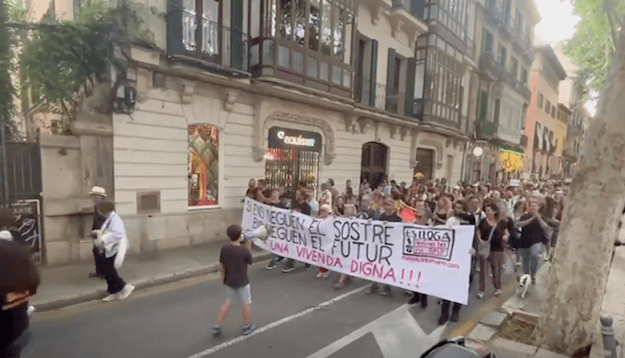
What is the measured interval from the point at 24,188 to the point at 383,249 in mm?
6775

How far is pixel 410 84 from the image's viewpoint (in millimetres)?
17438

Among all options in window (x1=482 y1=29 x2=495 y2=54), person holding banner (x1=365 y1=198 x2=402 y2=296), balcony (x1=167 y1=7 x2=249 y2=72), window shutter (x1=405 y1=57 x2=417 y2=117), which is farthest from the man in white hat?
window (x1=482 y1=29 x2=495 y2=54)

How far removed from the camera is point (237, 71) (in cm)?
902

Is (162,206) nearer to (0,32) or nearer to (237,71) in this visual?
(237,71)

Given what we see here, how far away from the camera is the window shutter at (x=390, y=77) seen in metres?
16.0

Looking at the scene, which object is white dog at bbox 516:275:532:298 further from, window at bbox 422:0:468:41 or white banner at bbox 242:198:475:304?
window at bbox 422:0:468:41

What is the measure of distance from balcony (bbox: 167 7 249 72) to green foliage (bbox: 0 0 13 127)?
2.95 m

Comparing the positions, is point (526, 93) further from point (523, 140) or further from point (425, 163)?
point (425, 163)

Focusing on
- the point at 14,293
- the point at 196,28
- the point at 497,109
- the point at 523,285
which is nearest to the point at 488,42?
the point at 497,109

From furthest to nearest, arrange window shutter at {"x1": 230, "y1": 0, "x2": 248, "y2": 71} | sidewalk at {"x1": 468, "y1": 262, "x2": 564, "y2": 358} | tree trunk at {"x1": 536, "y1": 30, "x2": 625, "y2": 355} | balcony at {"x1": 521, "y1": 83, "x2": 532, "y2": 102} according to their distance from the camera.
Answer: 1. balcony at {"x1": 521, "y1": 83, "x2": 532, "y2": 102}
2. window shutter at {"x1": 230, "y1": 0, "x2": 248, "y2": 71}
3. sidewalk at {"x1": 468, "y1": 262, "x2": 564, "y2": 358}
4. tree trunk at {"x1": 536, "y1": 30, "x2": 625, "y2": 355}

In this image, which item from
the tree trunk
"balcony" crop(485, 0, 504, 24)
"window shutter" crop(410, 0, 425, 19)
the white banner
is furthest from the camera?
"balcony" crop(485, 0, 504, 24)

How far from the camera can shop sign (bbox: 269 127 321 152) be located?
1145 cm

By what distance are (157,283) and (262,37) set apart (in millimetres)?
7089

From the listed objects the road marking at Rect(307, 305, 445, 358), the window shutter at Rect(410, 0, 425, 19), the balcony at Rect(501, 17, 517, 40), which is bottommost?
the road marking at Rect(307, 305, 445, 358)
